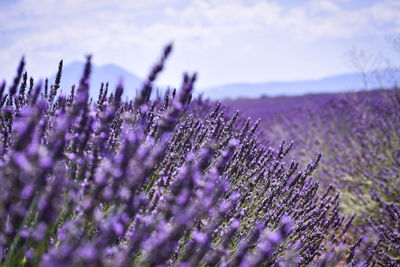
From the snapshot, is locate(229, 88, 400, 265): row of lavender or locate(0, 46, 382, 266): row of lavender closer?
locate(0, 46, 382, 266): row of lavender

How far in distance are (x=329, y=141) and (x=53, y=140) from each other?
6.44m

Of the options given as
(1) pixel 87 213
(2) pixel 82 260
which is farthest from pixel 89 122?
(2) pixel 82 260

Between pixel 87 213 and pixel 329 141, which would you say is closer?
pixel 87 213

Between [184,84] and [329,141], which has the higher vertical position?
[184,84]

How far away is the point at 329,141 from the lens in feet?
21.4

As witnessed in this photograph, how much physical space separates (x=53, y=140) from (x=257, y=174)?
1781 millimetres

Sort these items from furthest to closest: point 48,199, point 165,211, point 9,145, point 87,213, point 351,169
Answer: point 351,169 → point 9,145 → point 165,211 → point 87,213 → point 48,199

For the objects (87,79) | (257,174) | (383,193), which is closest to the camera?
(87,79)

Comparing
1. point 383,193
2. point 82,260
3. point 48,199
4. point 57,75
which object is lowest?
point 383,193

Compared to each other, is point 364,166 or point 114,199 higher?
point 114,199

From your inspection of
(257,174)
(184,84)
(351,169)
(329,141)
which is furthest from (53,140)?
(329,141)

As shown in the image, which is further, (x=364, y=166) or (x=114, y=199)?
(x=364, y=166)

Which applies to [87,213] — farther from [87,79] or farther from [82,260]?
[87,79]

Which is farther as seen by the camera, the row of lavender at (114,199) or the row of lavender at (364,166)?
the row of lavender at (364,166)
